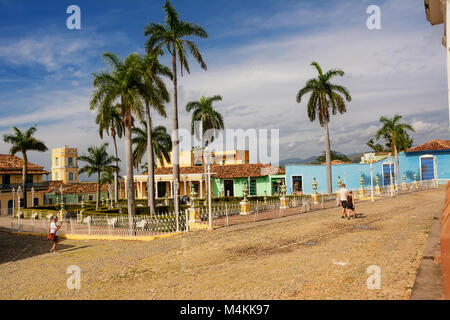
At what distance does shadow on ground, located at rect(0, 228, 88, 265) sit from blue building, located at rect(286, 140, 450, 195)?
22.6 meters

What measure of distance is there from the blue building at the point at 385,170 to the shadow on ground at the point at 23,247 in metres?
22.6

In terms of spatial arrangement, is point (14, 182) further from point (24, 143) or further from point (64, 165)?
point (64, 165)

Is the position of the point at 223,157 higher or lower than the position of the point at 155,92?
lower

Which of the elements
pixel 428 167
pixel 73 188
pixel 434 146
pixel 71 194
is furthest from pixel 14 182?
pixel 434 146

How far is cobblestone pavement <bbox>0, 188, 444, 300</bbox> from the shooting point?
570cm

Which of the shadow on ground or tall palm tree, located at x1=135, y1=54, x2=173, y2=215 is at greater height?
tall palm tree, located at x1=135, y1=54, x2=173, y2=215

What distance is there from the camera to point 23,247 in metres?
14.9

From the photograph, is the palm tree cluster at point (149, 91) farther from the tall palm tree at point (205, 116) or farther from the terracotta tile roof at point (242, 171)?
the terracotta tile roof at point (242, 171)

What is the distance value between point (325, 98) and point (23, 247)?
24.9m

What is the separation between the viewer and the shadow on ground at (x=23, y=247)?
12711 millimetres

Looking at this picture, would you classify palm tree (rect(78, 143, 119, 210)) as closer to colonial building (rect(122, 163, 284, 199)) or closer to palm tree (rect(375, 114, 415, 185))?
colonial building (rect(122, 163, 284, 199))

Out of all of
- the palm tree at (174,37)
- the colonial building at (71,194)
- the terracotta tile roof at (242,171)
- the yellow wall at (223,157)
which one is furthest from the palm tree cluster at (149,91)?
the colonial building at (71,194)
